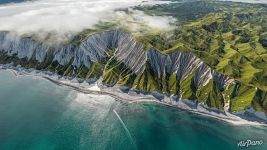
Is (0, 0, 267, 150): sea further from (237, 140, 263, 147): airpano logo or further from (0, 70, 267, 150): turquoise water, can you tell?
(237, 140, 263, 147): airpano logo

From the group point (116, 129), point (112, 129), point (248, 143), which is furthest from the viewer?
point (112, 129)

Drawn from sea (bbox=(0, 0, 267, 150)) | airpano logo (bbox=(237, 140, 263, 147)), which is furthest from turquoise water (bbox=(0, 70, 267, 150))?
airpano logo (bbox=(237, 140, 263, 147))

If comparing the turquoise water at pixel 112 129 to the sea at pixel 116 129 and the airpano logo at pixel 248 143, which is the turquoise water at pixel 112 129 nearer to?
the sea at pixel 116 129

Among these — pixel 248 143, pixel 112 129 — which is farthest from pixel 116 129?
pixel 248 143

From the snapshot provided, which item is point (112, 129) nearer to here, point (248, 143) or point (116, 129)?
point (116, 129)

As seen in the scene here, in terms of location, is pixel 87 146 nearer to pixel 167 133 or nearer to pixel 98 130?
pixel 98 130

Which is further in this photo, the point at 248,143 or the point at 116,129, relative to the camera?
the point at 116,129

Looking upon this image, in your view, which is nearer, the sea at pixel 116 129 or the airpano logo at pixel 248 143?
the sea at pixel 116 129

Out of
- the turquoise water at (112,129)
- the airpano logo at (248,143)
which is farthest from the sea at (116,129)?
the airpano logo at (248,143)
